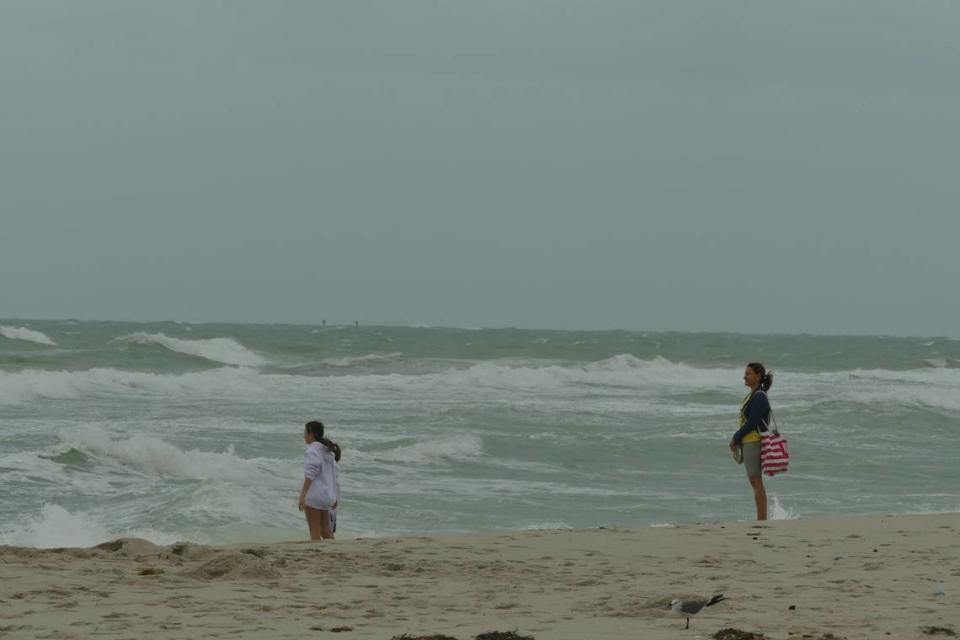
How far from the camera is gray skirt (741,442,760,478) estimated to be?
415 inches

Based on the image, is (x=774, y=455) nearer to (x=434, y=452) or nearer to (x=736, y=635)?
(x=736, y=635)

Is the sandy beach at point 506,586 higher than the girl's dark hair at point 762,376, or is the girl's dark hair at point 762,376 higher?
the girl's dark hair at point 762,376

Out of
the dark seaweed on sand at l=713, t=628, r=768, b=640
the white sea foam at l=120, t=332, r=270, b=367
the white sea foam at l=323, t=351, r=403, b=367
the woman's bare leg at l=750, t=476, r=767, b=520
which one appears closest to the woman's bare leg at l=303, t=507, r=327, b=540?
the woman's bare leg at l=750, t=476, r=767, b=520

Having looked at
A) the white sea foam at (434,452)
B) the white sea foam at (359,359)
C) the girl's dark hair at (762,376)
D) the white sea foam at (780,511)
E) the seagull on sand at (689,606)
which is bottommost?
the white sea foam at (780,511)

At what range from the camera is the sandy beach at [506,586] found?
613cm

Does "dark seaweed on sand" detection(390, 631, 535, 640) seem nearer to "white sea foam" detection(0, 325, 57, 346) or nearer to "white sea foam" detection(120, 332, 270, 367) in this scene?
"white sea foam" detection(120, 332, 270, 367)

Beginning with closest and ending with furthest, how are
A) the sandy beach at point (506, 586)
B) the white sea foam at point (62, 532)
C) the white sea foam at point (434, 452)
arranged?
1. the sandy beach at point (506, 586)
2. the white sea foam at point (62, 532)
3. the white sea foam at point (434, 452)

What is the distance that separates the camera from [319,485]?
32.7 ft

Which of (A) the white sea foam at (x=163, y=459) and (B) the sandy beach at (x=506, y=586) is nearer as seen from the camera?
(B) the sandy beach at (x=506, y=586)

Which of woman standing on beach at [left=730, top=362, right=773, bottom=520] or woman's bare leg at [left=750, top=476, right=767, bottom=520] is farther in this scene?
woman's bare leg at [left=750, top=476, right=767, bottom=520]

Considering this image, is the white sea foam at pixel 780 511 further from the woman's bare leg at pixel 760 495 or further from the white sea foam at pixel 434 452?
the white sea foam at pixel 434 452

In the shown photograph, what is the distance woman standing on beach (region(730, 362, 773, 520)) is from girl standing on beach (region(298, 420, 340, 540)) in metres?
3.23

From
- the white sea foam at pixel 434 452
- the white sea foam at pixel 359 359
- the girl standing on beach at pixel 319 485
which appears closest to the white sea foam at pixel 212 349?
the white sea foam at pixel 359 359

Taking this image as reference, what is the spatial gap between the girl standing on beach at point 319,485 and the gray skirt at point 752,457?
3.32 metres
